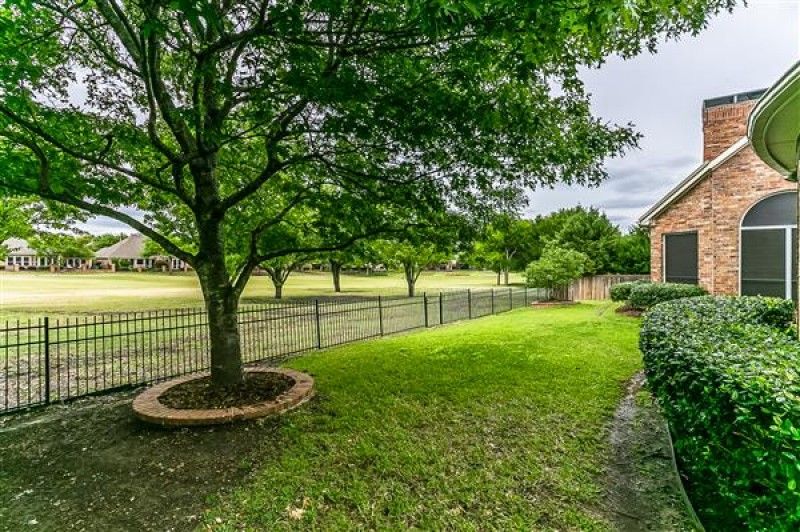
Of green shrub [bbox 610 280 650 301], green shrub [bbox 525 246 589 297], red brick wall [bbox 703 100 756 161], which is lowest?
green shrub [bbox 610 280 650 301]

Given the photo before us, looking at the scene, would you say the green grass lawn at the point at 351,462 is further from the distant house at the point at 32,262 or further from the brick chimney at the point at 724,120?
the distant house at the point at 32,262

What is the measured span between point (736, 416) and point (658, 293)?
12.6 m

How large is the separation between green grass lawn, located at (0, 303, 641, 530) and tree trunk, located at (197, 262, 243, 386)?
3.84 ft

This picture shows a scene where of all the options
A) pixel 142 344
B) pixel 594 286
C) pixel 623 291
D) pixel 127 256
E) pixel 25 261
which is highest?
pixel 127 256

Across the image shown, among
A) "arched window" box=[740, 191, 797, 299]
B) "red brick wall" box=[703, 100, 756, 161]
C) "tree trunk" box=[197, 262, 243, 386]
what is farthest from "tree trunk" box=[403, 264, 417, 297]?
"tree trunk" box=[197, 262, 243, 386]

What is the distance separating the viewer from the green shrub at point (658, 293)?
12.7 metres

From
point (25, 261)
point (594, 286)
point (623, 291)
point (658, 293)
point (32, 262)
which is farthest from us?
point (32, 262)

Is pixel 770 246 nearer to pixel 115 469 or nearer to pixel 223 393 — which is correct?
pixel 223 393

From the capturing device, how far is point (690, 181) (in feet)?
44.0

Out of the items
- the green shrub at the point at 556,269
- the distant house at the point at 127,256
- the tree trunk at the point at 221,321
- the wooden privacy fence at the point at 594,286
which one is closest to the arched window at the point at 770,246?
the green shrub at the point at 556,269

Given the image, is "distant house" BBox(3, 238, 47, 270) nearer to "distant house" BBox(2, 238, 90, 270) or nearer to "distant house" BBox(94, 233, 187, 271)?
"distant house" BBox(2, 238, 90, 270)

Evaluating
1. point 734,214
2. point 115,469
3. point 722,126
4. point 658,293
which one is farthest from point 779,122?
point 722,126

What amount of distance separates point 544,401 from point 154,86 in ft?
21.0

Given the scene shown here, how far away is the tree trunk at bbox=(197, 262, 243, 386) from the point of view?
5.82 m
